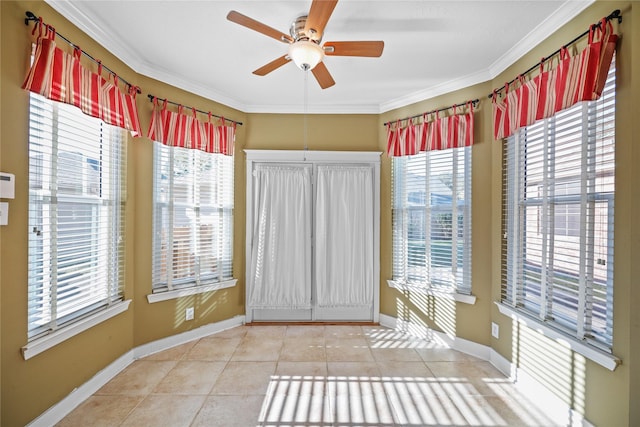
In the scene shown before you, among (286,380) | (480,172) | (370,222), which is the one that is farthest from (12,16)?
(480,172)

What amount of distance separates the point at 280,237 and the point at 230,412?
6.09 ft

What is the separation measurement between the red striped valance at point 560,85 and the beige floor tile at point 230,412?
9.23 ft

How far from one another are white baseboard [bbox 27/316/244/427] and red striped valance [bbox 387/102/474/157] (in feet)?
9.04

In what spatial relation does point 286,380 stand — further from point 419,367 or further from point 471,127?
point 471,127

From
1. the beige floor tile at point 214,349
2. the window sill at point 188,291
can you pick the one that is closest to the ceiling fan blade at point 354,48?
the window sill at point 188,291

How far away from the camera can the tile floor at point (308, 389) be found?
197cm

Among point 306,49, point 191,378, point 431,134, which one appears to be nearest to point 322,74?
point 306,49

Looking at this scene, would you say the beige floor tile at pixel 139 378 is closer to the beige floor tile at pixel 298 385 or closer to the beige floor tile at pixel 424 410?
the beige floor tile at pixel 298 385

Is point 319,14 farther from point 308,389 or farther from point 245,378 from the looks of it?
point 245,378

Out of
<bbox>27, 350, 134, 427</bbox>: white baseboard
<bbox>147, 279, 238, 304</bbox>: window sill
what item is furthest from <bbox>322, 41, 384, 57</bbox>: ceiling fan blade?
<bbox>27, 350, 134, 427</bbox>: white baseboard

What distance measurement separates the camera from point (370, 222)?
141 inches

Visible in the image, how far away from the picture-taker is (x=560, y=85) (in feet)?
6.17

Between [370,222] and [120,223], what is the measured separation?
8.32 feet

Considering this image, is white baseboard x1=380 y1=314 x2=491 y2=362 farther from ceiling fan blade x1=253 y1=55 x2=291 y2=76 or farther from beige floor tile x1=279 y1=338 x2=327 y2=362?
ceiling fan blade x1=253 y1=55 x2=291 y2=76
